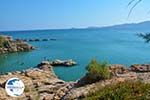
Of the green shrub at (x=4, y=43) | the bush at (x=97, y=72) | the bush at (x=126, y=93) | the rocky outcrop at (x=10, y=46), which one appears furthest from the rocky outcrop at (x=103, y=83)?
the green shrub at (x=4, y=43)

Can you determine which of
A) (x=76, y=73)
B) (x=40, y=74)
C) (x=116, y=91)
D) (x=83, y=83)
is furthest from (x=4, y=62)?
(x=116, y=91)

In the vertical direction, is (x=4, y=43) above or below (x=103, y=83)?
below

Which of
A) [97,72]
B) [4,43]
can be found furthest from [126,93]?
[4,43]

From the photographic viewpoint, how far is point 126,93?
10602 mm

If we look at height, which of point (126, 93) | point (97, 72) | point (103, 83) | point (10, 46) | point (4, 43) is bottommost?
point (10, 46)

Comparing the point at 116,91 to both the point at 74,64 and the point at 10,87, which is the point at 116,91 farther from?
the point at 74,64

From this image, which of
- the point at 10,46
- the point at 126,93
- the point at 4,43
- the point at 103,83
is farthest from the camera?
the point at 4,43

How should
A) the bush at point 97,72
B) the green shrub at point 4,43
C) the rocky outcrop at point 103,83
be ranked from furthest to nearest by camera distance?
the green shrub at point 4,43
the bush at point 97,72
the rocky outcrop at point 103,83

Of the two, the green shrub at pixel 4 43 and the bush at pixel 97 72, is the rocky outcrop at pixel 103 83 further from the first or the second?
the green shrub at pixel 4 43

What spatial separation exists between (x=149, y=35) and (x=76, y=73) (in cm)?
6230

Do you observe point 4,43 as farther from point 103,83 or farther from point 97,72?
point 103,83

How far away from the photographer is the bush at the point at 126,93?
10.4 meters

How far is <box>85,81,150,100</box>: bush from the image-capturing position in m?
10.4

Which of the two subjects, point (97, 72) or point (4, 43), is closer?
point (97, 72)
